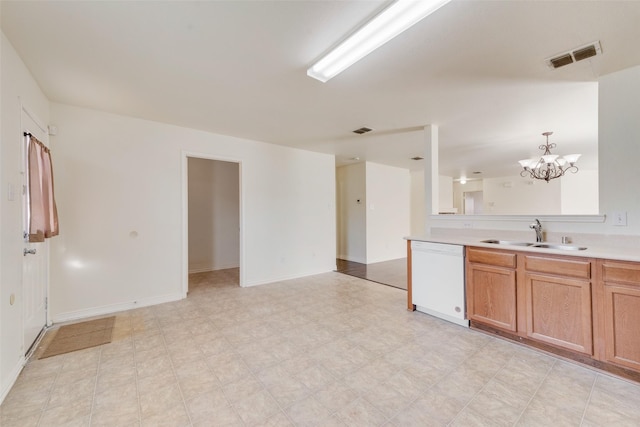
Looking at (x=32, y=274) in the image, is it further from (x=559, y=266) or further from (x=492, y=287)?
(x=559, y=266)

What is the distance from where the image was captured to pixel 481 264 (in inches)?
103

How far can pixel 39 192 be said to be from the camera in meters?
2.36

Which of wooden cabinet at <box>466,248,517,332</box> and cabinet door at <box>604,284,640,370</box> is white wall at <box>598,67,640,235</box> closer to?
cabinet door at <box>604,284,640,370</box>

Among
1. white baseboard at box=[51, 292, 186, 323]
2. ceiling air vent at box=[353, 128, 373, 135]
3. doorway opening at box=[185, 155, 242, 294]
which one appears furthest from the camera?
doorway opening at box=[185, 155, 242, 294]

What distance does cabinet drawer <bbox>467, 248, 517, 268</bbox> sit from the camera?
7.88 ft

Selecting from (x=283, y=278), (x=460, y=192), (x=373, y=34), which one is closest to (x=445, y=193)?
(x=460, y=192)

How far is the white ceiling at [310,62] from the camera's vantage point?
1636 millimetres

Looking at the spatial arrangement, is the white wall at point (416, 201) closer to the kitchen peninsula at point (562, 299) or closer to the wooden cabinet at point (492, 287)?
the kitchen peninsula at point (562, 299)

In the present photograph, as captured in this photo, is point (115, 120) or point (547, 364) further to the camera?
point (115, 120)

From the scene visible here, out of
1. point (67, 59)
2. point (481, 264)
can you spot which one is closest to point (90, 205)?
point (67, 59)

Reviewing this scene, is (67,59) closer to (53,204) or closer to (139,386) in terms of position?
(53,204)

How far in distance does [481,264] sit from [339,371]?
172 cm

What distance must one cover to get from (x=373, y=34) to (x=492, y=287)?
243 cm

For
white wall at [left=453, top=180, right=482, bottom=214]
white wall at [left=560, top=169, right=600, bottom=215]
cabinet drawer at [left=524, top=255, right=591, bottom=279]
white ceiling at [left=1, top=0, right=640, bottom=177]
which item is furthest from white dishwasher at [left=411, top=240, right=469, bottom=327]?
white wall at [left=453, top=180, right=482, bottom=214]
